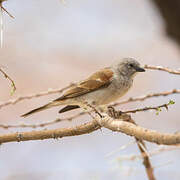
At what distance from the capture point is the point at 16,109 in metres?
5.79

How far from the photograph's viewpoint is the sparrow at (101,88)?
438 cm

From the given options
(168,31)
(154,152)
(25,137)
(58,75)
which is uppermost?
(58,75)

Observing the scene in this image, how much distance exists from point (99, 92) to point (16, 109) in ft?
5.81

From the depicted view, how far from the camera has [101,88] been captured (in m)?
4.52

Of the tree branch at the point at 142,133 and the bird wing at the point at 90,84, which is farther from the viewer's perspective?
the bird wing at the point at 90,84

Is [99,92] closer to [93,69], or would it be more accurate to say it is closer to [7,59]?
[93,69]

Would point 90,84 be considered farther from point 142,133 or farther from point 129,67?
point 142,133

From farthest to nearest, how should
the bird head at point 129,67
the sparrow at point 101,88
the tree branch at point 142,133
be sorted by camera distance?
the bird head at point 129,67 < the sparrow at point 101,88 < the tree branch at point 142,133

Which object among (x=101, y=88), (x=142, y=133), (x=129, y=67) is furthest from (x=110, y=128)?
(x=129, y=67)

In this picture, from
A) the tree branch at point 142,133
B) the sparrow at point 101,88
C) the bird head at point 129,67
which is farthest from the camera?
the bird head at point 129,67

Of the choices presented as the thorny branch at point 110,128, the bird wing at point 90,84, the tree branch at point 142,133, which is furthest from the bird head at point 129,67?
the tree branch at point 142,133

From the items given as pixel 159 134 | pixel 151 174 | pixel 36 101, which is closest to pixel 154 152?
pixel 151 174

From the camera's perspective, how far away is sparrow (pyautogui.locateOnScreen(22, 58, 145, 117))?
438cm

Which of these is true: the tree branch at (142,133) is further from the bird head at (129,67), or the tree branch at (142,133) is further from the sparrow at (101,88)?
the bird head at (129,67)
